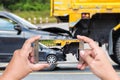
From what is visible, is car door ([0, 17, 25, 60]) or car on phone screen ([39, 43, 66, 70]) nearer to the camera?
car on phone screen ([39, 43, 66, 70])

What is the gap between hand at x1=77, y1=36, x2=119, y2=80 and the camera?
1.75 m

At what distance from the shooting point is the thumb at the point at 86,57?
178 cm

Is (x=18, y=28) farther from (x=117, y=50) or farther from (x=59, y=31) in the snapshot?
(x=117, y=50)

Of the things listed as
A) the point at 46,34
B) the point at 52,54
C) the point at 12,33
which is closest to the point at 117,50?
the point at 52,54

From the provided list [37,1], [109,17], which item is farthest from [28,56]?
[37,1]

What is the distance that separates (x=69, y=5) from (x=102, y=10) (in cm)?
83

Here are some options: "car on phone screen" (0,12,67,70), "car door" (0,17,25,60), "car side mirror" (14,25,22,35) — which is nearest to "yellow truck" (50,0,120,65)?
"car on phone screen" (0,12,67,70)

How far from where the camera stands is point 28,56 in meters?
1.82

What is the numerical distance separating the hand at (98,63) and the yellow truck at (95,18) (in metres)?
10.5

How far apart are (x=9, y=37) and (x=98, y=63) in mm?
11174

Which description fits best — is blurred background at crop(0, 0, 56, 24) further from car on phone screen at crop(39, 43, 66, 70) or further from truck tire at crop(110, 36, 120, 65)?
truck tire at crop(110, 36, 120, 65)

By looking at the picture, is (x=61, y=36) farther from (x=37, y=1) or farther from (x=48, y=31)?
(x=37, y=1)

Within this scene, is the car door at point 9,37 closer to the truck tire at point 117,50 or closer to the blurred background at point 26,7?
the truck tire at point 117,50

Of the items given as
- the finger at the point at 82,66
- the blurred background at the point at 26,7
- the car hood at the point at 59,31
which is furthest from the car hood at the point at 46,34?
the blurred background at the point at 26,7
